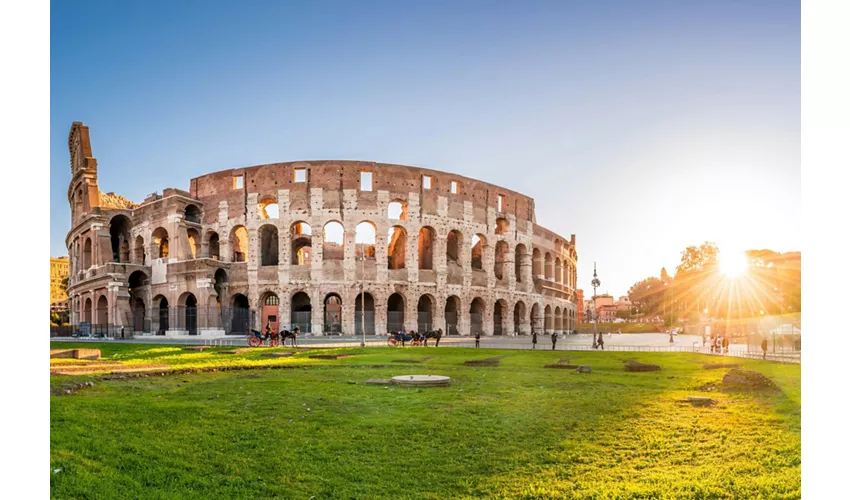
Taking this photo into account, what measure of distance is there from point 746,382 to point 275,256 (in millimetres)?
35867

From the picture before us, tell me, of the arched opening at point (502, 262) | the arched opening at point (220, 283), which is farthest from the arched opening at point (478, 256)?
the arched opening at point (220, 283)

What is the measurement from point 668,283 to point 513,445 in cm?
450

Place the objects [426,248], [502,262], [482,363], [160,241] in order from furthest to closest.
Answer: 1. [502,262]
2. [426,248]
3. [160,241]
4. [482,363]

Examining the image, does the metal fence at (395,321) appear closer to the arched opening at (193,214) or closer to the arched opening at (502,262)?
the arched opening at (502,262)

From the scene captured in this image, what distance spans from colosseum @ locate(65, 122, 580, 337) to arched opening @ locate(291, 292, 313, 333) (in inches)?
3.5

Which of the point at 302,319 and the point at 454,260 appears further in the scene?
the point at 454,260

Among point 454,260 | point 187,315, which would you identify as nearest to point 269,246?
point 187,315

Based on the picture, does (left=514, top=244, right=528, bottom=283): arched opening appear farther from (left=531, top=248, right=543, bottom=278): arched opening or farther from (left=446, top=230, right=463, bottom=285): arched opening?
(left=446, top=230, right=463, bottom=285): arched opening

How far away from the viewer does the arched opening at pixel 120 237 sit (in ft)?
134

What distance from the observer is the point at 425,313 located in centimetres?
3994

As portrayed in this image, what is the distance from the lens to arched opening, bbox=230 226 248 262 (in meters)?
39.3

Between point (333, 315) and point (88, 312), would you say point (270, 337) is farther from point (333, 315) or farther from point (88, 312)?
point (88, 312)

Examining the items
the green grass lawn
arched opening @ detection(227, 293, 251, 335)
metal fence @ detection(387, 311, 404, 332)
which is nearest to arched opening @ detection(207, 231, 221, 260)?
arched opening @ detection(227, 293, 251, 335)

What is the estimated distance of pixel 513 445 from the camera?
644cm
